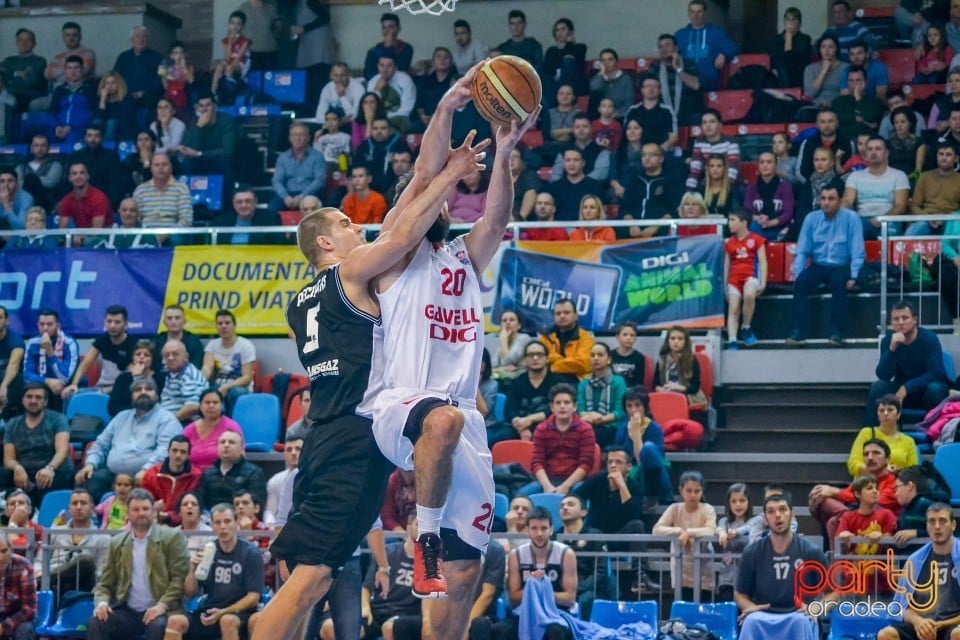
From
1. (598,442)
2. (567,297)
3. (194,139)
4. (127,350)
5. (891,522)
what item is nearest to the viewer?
(891,522)

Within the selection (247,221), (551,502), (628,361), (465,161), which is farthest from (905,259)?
(465,161)

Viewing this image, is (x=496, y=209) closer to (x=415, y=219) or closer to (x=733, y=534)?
(x=415, y=219)

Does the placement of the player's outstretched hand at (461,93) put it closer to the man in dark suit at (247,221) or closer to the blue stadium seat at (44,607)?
the blue stadium seat at (44,607)

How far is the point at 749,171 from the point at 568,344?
12.1 feet

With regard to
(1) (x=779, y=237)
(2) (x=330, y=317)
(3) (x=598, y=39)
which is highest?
(3) (x=598, y=39)

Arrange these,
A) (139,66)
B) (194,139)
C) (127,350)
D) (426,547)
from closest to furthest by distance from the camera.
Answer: (426,547) → (127,350) → (194,139) → (139,66)

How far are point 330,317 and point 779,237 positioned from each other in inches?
357

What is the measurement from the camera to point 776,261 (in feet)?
49.9

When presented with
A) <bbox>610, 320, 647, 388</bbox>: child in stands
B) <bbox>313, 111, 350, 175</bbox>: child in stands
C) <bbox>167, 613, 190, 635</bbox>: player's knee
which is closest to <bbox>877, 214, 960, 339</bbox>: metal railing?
<bbox>610, 320, 647, 388</bbox>: child in stands

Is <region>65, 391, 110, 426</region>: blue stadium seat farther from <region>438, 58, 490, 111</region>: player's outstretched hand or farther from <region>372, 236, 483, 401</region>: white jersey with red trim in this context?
<region>438, 58, 490, 111</region>: player's outstretched hand

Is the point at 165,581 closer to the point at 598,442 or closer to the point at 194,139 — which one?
the point at 598,442

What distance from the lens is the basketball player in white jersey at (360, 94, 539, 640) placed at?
6.90 metres

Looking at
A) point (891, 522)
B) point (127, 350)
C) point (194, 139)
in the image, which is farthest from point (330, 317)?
point (194, 139)

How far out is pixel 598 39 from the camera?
66.9ft
